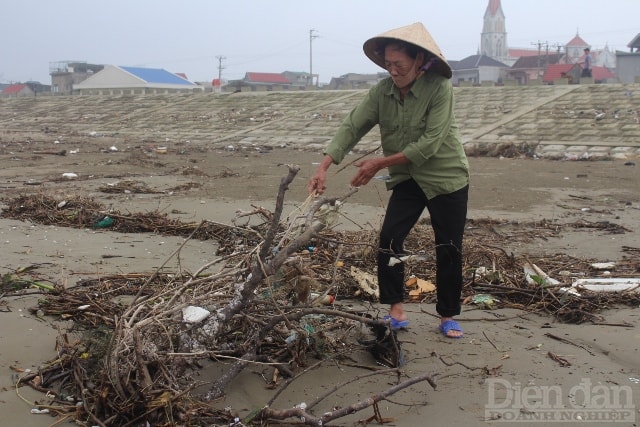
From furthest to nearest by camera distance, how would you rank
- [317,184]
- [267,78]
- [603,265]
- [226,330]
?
[267,78]
[603,265]
[317,184]
[226,330]

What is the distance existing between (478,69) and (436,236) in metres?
59.9

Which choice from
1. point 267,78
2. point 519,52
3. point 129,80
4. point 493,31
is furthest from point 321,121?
point 493,31

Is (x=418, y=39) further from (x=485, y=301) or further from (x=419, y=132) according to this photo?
(x=485, y=301)

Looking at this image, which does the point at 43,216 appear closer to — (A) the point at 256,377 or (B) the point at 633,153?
(A) the point at 256,377

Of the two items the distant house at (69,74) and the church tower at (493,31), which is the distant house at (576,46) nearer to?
the church tower at (493,31)

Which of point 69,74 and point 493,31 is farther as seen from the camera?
point 493,31

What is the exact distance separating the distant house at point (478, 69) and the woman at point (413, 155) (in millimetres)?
56374

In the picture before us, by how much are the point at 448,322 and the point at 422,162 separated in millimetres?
892

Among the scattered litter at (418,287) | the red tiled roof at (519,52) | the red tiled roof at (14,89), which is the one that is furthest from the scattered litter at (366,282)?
the red tiled roof at (519,52)

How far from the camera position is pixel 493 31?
109 meters

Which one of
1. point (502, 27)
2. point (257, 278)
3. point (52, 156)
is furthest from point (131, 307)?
point (502, 27)

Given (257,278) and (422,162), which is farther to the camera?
(422,162)

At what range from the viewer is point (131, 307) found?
266cm

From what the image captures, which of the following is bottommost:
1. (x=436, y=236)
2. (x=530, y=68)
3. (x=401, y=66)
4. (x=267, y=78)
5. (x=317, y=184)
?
(x=436, y=236)
